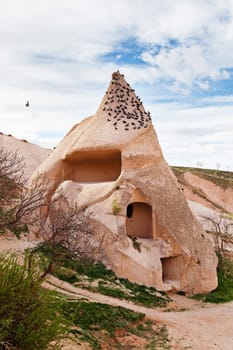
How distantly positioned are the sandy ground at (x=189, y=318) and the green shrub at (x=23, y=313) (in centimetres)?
407

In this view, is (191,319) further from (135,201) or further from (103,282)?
(135,201)

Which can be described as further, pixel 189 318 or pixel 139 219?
pixel 139 219

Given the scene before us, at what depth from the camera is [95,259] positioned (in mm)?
13586

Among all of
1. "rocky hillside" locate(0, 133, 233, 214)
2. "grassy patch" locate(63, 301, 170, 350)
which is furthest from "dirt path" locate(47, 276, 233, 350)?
"rocky hillside" locate(0, 133, 233, 214)

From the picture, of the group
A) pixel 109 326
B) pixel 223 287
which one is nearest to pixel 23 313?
pixel 109 326

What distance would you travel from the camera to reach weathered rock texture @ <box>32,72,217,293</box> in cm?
1385

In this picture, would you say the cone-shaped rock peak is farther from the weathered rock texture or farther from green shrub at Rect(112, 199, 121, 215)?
green shrub at Rect(112, 199, 121, 215)

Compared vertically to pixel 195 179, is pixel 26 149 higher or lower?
higher

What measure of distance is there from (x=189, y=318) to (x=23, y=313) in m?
6.81

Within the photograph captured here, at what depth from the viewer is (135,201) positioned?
14.8 meters

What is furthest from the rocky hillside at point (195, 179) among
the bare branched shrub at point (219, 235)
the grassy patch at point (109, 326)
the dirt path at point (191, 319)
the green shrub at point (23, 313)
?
the green shrub at point (23, 313)

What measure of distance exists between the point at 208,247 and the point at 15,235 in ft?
22.6

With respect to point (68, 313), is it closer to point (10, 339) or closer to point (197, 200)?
point (10, 339)

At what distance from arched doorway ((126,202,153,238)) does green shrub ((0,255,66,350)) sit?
9189 millimetres
